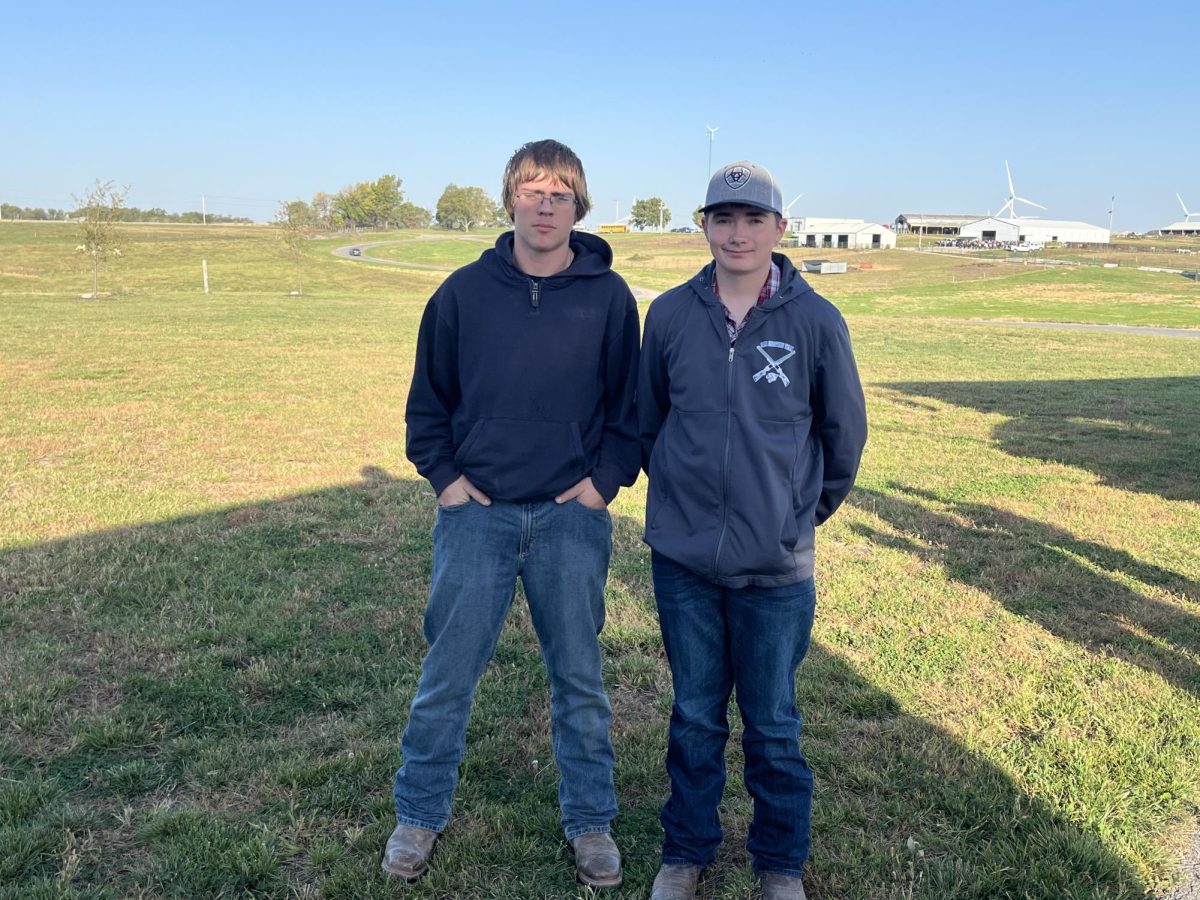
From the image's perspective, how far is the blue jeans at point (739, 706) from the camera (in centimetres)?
267

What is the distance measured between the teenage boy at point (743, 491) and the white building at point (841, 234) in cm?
11358

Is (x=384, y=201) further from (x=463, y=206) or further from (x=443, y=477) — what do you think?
(x=443, y=477)

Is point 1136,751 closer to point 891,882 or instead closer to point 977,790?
point 977,790

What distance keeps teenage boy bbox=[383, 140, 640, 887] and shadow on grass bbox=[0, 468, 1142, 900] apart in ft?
1.07

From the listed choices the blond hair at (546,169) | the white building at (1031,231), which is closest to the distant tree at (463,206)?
the white building at (1031,231)

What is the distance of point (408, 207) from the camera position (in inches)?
4897

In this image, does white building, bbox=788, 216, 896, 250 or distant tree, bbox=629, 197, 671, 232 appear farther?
distant tree, bbox=629, 197, 671, 232

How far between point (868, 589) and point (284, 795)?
363 centimetres

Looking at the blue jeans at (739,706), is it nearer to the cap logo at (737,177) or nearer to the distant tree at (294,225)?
the cap logo at (737,177)

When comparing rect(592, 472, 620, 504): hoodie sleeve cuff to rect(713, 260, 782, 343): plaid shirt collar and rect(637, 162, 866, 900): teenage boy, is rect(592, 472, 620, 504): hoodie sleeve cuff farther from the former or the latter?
rect(713, 260, 782, 343): plaid shirt collar

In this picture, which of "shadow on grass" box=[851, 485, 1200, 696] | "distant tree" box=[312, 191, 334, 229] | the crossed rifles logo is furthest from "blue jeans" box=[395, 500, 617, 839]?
"distant tree" box=[312, 191, 334, 229]

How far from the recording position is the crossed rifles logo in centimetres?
255

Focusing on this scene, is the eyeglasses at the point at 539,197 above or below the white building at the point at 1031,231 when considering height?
below

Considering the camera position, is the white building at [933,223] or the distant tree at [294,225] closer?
the distant tree at [294,225]
